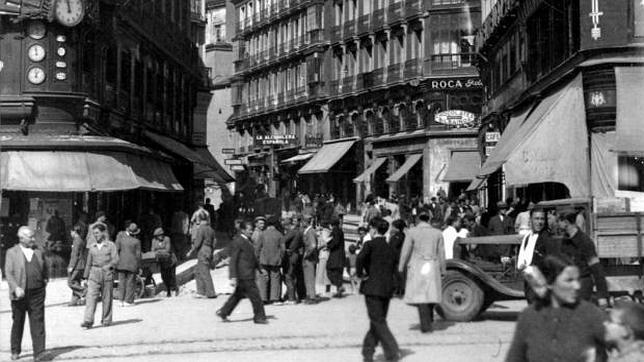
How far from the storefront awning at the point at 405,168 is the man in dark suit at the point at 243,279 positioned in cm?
3279

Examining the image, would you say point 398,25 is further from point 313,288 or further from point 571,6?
point 313,288

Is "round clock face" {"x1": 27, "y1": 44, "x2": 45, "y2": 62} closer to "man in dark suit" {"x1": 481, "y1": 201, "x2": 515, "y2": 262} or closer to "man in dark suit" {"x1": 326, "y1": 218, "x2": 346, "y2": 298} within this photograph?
"man in dark suit" {"x1": 326, "y1": 218, "x2": 346, "y2": 298}

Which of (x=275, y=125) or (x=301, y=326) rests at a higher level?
(x=275, y=125)

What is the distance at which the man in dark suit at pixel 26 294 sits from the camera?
1105cm

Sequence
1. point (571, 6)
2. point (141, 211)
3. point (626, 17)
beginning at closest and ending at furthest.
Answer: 1. point (626, 17)
2. point (571, 6)
3. point (141, 211)

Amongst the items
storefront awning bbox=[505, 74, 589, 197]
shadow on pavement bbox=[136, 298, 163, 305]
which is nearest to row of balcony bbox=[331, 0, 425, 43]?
storefront awning bbox=[505, 74, 589, 197]

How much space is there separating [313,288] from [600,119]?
7.41 m

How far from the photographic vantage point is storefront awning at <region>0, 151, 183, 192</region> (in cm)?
2183

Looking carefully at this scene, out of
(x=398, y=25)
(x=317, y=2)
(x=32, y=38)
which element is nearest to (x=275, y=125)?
(x=317, y=2)

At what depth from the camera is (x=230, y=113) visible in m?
77.7

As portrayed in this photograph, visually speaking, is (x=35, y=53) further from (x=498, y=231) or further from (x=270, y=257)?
(x=498, y=231)

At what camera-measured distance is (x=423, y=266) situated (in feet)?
41.8

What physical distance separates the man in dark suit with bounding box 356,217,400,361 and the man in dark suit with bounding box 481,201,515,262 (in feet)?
14.5

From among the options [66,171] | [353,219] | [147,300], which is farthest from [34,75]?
[353,219]
